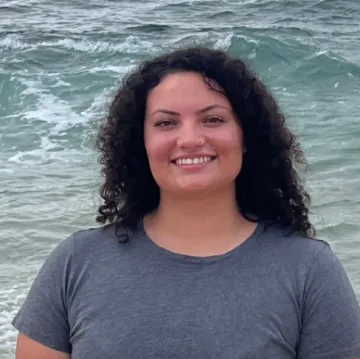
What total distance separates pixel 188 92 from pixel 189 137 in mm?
119

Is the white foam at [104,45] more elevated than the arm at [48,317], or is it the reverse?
the arm at [48,317]

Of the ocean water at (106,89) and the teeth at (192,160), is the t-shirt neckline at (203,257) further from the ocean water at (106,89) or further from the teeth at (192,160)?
the ocean water at (106,89)

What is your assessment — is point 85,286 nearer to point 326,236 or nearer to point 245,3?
point 326,236

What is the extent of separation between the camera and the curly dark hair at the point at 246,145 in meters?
2.29

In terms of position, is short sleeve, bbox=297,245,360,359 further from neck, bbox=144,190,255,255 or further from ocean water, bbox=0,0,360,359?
ocean water, bbox=0,0,360,359

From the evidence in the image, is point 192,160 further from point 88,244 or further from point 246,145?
point 88,244

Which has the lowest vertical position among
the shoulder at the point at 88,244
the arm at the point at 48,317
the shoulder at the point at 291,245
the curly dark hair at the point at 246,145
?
the arm at the point at 48,317

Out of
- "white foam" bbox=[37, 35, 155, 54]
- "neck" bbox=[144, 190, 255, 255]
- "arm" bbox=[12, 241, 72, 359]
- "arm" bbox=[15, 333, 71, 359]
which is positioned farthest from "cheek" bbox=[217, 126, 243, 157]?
"white foam" bbox=[37, 35, 155, 54]

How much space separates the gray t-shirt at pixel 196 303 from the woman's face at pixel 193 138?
0.17 meters

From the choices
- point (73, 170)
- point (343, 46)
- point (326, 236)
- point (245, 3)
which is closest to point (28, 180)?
point (73, 170)

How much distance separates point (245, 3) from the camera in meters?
20.1

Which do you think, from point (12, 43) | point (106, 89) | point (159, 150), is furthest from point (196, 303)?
point (12, 43)

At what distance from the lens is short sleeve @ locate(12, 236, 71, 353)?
2.22m

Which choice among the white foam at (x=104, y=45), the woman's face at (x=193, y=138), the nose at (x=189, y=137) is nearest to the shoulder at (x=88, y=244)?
the woman's face at (x=193, y=138)
